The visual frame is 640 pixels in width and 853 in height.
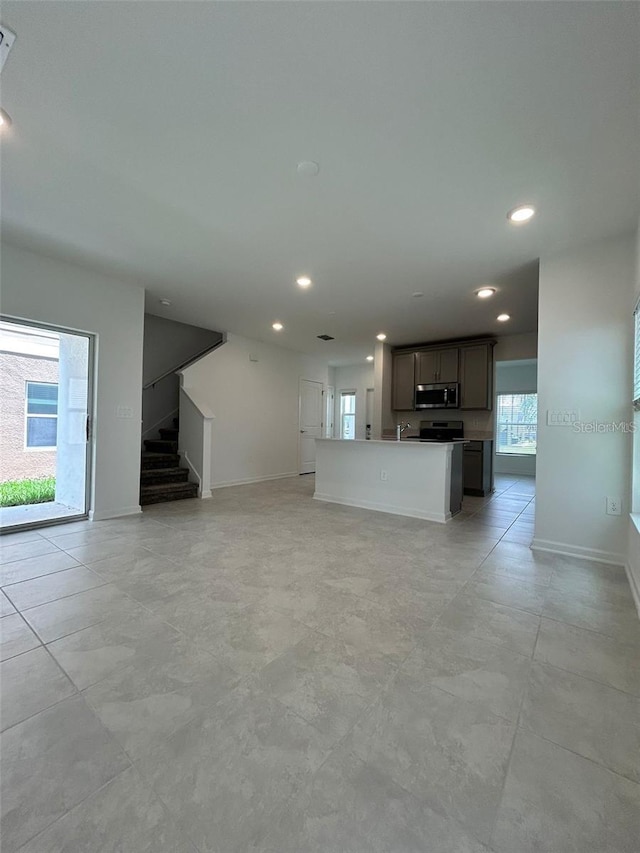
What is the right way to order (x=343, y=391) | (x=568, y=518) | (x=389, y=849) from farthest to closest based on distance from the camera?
(x=343, y=391), (x=568, y=518), (x=389, y=849)

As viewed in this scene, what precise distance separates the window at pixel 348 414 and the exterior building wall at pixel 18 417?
21.9ft

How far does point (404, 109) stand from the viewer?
5.66ft

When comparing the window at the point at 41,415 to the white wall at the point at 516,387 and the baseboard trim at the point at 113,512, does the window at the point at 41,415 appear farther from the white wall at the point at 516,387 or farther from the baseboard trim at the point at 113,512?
the white wall at the point at 516,387

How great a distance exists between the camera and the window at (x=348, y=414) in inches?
374

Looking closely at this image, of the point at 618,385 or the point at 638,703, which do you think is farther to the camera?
the point at 618,385

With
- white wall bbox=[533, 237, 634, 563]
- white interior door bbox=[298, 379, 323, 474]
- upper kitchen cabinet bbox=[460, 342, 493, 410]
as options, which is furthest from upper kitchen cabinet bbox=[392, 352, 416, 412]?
white wall bbox=[533, 237, 634, 563]

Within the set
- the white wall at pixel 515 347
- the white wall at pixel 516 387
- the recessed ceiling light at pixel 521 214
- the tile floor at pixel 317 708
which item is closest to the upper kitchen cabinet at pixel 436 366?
the white wall at pixel 515 347

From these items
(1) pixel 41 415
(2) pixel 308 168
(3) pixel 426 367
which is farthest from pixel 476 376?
(1) pixel 41 415

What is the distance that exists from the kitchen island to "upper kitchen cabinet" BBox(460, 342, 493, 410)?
1727 millimetres

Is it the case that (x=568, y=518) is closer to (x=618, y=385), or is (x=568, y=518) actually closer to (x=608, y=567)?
(x=608, y=567)

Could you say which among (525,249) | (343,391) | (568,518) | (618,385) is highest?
(525,249)

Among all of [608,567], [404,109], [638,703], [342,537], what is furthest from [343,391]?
[638,703]

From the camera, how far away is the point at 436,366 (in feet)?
A: 21.1

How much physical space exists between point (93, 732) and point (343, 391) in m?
8.72
